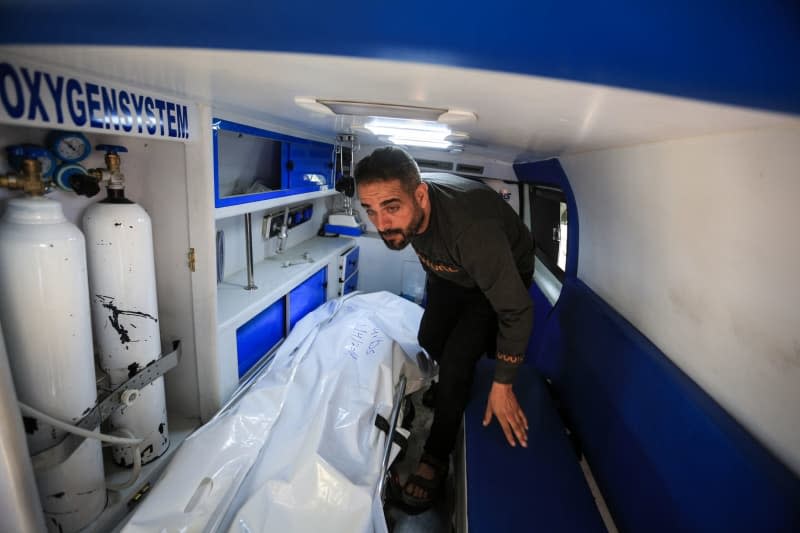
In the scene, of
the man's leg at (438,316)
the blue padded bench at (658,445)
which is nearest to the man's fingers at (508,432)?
the blue padded bench at (658,445)

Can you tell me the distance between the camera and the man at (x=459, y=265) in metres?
1.53

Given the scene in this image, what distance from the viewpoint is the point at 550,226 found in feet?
11.7

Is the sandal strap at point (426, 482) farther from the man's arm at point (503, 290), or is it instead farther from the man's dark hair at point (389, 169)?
the man's dark hair at point (389, 169)

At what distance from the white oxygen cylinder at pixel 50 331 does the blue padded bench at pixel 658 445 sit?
180 cm

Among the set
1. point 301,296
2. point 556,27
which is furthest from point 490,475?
point 301,296

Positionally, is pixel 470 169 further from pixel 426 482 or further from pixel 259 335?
pixel 426 482

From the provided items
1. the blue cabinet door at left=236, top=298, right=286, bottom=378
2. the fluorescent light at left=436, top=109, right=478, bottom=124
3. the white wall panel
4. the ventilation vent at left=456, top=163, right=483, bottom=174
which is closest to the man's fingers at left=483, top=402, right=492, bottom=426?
the white wall panel

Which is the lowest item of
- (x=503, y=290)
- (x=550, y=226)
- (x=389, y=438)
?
(x=389, y=438)

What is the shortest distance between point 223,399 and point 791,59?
Answer: 2270 mm

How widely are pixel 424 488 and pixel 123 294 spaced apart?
1.58m

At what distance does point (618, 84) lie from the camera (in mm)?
450

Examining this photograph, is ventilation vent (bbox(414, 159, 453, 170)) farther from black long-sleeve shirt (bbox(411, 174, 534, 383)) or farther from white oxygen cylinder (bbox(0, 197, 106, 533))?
white oxygen cylinder (bbox(0, 197, 106, 533))

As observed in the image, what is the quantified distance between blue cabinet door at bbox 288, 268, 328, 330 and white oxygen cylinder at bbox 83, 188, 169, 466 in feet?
4.18

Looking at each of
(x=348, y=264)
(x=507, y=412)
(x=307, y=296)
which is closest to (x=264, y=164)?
(x=307, y=296)
